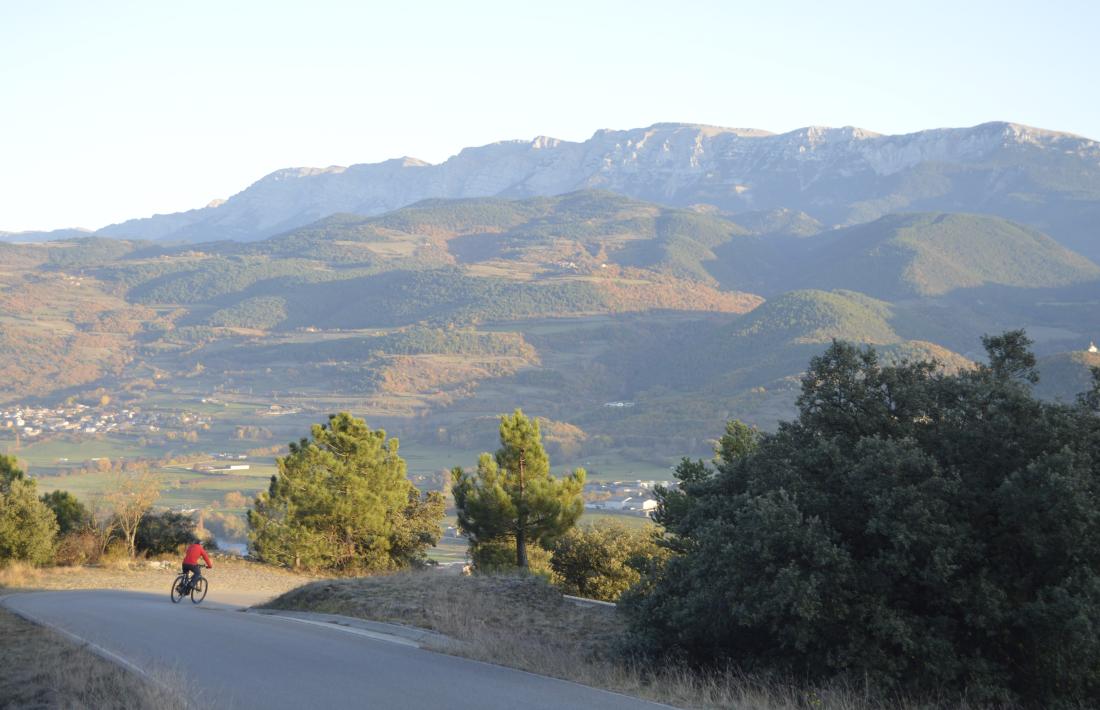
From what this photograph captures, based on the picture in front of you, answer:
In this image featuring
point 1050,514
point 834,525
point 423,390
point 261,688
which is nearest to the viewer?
point 261,688

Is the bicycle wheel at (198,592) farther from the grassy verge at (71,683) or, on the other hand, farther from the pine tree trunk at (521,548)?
the pine tree trunk at (521,548)

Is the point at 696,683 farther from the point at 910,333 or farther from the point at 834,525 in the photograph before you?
the point at 910,333

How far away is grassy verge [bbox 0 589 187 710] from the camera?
9008 mm

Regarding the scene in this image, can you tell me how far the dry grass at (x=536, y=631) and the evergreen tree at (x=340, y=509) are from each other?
14933 millimetres

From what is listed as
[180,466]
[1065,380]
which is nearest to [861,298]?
[1065,380]

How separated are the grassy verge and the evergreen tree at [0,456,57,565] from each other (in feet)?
59.1

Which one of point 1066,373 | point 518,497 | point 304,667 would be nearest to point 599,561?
point 518,497

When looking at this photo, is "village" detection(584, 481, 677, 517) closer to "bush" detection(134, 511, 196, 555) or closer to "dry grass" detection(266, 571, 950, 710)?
"bush" detection(134, 511, 196, 555)

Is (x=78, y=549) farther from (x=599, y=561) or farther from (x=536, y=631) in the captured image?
(x=536, y=631)

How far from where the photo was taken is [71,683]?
9844 millimetres

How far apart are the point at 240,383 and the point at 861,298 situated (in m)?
119

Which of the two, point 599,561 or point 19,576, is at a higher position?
point 599,561

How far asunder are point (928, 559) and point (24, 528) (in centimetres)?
2624

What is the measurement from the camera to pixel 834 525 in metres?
12.8
